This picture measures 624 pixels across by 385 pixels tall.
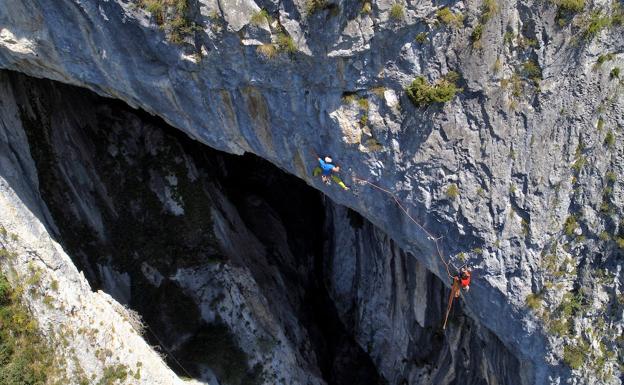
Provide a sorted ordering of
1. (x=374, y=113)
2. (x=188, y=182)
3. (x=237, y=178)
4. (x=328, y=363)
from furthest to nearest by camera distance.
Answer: (x=237, y=178), (x=328, y=363), (x=188, y=182), (x=374, y=113)

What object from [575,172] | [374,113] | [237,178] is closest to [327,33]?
[374,113]

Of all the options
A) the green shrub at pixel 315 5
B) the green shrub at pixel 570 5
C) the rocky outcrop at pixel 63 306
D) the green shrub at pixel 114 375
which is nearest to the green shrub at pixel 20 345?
the rocky outcrop at pixel 63 306

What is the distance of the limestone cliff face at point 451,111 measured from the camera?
12.6 m

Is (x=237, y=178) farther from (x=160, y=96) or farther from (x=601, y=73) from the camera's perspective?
(x=601, y=73)

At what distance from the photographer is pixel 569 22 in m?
12.5

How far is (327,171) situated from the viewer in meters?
14.7

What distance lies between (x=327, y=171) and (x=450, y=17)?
503 cm

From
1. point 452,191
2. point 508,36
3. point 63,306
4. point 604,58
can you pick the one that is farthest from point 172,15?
point 604,58

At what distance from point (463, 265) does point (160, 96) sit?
963cm

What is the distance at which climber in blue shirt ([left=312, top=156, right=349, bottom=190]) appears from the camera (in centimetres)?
1455

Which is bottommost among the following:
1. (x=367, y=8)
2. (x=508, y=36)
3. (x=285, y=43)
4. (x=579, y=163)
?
(x=285, y=43)

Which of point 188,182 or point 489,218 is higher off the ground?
point 489,218

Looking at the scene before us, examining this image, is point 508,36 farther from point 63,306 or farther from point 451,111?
point 63,306

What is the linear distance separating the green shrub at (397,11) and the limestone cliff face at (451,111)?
124mm
